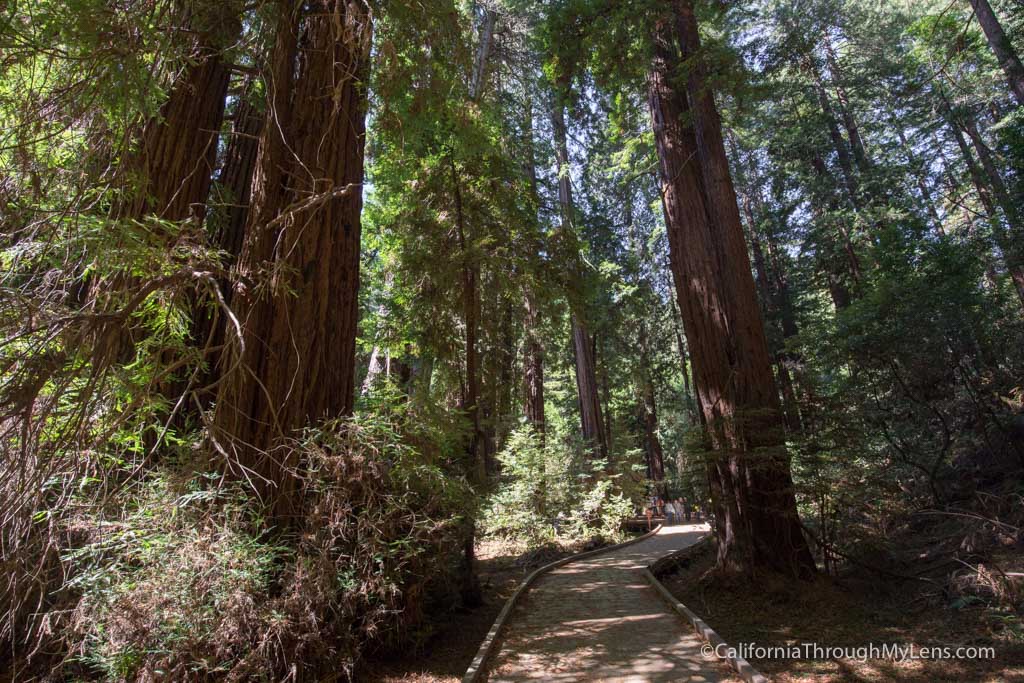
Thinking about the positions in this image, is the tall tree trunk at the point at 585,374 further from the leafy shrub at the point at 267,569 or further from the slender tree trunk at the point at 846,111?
the leafy shrub at the point at 267,569

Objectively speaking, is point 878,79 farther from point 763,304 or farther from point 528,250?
point 528,250

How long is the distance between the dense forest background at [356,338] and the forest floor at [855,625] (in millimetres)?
270

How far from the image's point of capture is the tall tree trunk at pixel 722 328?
22.0ft

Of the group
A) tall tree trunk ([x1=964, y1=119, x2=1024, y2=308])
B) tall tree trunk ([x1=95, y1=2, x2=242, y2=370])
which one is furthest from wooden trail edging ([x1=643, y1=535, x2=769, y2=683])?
tall tree trunk ([x1=964, y1=119, x2=1024, y2=308])

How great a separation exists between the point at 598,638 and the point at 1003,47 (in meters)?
13.6

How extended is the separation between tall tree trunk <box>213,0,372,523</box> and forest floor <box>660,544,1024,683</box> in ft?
15.0

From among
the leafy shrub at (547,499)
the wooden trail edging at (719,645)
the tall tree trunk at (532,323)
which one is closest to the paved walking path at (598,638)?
the wooden trail edging at (719,645)

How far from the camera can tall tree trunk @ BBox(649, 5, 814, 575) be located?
6.71 meters

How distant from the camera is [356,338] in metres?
7.01

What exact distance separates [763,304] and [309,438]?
20.6m

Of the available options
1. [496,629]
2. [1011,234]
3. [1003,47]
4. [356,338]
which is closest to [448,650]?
[496,629]

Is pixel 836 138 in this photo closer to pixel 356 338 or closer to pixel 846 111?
pixel 846 111

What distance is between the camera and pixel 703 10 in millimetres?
7703

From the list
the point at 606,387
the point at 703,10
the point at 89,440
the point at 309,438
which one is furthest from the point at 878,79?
the point at 89,440
